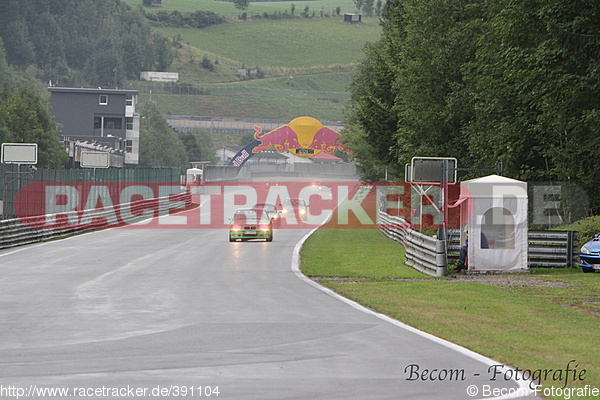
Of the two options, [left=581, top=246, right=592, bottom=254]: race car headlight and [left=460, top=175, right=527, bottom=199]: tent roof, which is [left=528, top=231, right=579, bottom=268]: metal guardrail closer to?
[left=581, top=246, right=592, bottom=254]: race car headlight

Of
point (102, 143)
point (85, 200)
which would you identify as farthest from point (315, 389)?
point (102, 143)

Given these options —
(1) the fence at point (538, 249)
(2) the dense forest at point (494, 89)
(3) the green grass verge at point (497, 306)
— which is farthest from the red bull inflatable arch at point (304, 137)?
(1) the fence at point (538, 249)

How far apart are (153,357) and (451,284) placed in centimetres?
1120

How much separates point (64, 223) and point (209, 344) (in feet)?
87.5

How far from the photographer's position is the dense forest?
24734 millimetres

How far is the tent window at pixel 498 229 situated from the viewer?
21.8 meters

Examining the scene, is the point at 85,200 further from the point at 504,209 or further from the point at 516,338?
the point at 516,338

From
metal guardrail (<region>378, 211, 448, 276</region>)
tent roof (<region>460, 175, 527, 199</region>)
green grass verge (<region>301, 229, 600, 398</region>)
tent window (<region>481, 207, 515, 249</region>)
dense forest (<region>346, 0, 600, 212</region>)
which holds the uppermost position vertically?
dense forest (<region>346, 0, 600, 212</region>)

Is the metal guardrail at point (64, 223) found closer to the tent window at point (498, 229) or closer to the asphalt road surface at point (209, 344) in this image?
the asphalt road surface at point (209, 344)

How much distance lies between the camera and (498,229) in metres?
22.1

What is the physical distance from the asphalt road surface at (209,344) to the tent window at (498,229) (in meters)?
5.67

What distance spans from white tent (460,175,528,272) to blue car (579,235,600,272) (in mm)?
1631

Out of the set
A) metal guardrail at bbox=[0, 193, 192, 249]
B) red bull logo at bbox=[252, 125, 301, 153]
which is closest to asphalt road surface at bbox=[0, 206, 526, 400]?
metal guardrail at bbox=[0, 193, 192, 249]

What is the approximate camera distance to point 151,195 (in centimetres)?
5681
